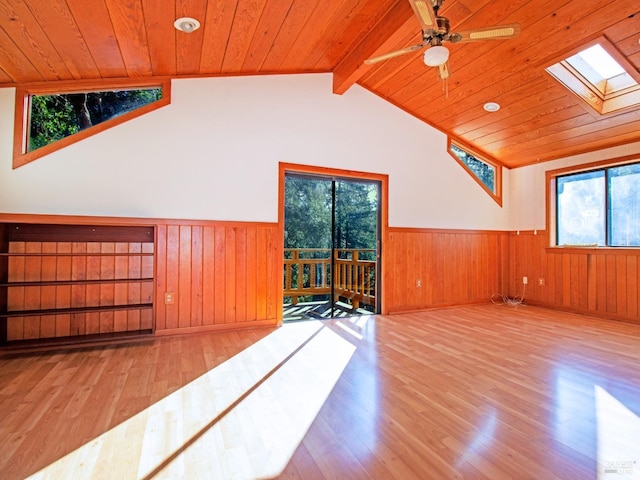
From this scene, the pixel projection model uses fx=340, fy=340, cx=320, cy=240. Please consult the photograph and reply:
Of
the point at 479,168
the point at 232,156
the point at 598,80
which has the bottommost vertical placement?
the point at 232,156

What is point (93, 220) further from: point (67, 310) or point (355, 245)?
point (355, 245)

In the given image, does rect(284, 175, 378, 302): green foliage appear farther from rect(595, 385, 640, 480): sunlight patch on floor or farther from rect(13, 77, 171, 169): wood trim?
rect(595, 385, 640, 480): sunlight patch on floor

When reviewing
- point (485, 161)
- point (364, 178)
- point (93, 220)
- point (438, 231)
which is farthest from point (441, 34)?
point (485, 161)

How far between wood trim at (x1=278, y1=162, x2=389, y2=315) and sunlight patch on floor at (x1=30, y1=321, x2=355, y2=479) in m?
1.64

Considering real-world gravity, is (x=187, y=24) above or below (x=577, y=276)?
above

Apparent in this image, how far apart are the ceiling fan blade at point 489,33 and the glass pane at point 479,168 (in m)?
3.11

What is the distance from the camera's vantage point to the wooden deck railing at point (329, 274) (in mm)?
4359

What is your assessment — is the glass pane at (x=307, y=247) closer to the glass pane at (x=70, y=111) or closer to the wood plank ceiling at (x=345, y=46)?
the wood plank ceiling at (x=345, y=46)

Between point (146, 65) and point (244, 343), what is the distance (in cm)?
293

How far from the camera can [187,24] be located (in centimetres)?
278

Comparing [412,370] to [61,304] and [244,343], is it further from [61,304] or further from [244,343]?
[61,304]

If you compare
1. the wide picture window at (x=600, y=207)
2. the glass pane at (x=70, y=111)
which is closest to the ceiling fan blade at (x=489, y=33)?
the glass pane at (x=70, y=111)

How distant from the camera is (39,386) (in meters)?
2.39

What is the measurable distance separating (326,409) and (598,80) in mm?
4679
